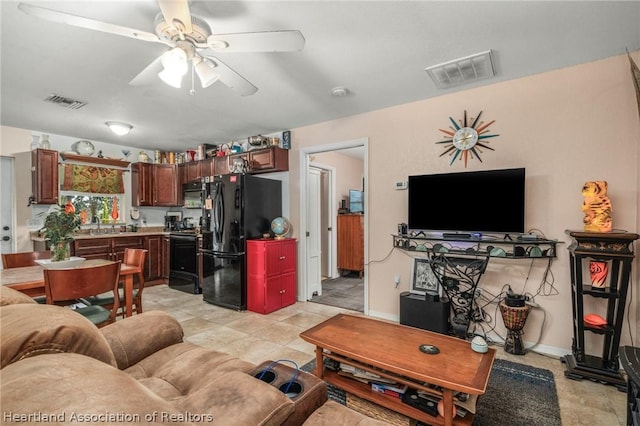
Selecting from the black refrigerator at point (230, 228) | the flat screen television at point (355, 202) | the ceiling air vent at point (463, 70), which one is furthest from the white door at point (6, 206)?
the ceiling air vent at point (463, 70)

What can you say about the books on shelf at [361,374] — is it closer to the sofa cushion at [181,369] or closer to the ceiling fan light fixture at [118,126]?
the sofa cushion at [181,369]

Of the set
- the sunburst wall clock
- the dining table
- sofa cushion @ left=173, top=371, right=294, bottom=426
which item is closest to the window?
the dining table

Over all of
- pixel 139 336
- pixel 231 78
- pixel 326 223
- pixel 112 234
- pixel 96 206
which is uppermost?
pixel 231 78

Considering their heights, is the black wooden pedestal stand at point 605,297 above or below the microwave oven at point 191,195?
below

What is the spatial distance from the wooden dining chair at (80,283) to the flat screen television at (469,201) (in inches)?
111

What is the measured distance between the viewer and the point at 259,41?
5.40 feet

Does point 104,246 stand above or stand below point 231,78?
below

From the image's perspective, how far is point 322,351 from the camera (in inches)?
76.0

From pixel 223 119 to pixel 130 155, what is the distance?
277cm

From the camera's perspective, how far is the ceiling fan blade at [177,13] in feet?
4.59

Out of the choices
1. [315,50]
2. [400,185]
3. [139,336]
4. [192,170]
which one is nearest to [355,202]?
[400,185]

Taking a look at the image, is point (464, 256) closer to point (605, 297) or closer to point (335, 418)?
point (605, 297)

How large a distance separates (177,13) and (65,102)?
2.83 metres

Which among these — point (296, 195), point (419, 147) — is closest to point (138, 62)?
point (296, 195)
